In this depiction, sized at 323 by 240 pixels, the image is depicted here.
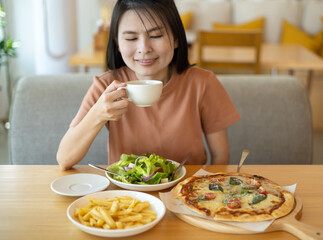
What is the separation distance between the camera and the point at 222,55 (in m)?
3.79

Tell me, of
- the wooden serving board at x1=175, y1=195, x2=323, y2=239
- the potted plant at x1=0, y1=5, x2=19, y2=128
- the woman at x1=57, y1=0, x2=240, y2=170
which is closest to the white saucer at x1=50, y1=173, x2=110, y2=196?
the woman at x1=57, y1=0, x2=240, y2=170

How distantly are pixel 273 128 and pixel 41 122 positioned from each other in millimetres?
1100

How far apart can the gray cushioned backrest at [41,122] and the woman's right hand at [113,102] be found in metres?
0.73

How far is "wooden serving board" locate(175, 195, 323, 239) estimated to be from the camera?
869 mm

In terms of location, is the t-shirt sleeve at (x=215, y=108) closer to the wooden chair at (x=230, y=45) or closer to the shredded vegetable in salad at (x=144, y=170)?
the shredded vegetable in salad at (x=144, y=170)

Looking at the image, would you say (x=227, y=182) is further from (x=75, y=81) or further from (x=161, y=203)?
(x=75, y=81)

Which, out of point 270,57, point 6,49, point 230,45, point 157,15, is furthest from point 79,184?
point 6,49

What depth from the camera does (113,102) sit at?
1.20 metres

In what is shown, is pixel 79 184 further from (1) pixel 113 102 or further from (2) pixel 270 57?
(2) pixel 270 57

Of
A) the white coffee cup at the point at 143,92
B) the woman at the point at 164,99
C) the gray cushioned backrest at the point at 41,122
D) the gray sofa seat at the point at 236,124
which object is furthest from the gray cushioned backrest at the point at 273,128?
the white coffee cup at the point at 143,92

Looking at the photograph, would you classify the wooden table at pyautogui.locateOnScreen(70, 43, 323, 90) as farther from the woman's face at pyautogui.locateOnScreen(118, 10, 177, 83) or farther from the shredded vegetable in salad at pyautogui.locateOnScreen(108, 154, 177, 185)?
the shredded vegetable in salad at pyautogui.locateOnScreen(108, 154, 177, 185)

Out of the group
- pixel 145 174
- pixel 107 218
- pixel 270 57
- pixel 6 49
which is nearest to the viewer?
pixel 107 218

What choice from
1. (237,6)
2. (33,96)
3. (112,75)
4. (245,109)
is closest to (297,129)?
(245,109)

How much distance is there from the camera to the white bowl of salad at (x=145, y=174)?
1130 millimetres
